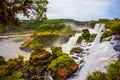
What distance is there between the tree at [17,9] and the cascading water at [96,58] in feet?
43.7

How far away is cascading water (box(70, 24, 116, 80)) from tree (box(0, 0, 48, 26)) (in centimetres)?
1331

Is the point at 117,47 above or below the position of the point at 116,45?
below

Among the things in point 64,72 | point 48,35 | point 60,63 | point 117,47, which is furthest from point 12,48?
point 117,47

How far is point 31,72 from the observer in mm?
24406

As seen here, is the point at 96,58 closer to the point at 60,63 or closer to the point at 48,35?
the point at 60,63

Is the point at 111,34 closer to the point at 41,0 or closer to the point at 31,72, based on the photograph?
the point at 31,72

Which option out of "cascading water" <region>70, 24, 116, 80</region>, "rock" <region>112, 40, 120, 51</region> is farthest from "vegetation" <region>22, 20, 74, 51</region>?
"rock" <region>112, 40, 120, 51</region>

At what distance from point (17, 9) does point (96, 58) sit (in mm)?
16441

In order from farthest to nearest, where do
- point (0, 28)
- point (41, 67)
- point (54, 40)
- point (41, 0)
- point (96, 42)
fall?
point (54, 40) < point (96, 42) < point (41, 67) < point (0, 28) < point (41, 0)

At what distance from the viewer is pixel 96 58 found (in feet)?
76.0

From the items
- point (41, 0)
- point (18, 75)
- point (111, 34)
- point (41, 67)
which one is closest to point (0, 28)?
point (41, 0)

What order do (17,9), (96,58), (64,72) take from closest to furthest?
(17,9)
(64,72)
(96,58)

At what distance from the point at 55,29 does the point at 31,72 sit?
30.1m

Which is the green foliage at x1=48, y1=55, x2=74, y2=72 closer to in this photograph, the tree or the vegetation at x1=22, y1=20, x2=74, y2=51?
the tree
